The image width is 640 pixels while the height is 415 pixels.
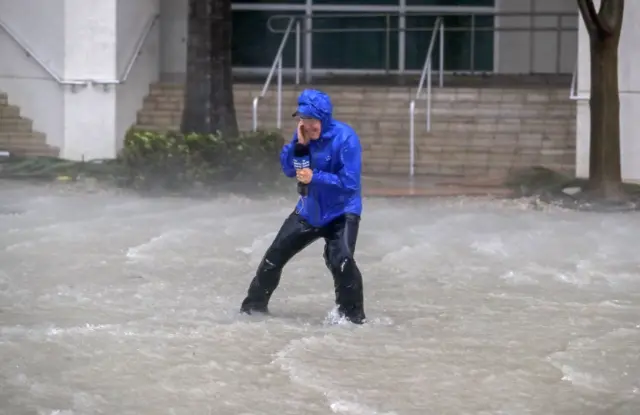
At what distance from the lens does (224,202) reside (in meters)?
12.8

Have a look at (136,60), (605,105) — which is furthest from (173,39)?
(605,105)

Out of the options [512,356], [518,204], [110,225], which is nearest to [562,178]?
[518,204]

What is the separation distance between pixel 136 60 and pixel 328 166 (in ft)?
33.0

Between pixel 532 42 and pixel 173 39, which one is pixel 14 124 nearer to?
pixel 173 39

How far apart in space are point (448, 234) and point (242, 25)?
995 cm

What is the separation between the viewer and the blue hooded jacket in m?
6.98

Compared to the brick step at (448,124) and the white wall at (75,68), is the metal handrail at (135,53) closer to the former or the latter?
the white wall at (75,68)

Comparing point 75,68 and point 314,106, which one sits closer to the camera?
point 314,106

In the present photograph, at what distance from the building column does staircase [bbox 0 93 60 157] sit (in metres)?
0.54

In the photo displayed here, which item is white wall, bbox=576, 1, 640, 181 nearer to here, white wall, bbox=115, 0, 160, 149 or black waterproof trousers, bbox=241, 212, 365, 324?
white wall, bbox=115, 0, 160, 149

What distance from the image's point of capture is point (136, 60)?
54.7 feet

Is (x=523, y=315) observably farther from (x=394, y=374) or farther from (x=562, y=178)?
(x=562, y=178)

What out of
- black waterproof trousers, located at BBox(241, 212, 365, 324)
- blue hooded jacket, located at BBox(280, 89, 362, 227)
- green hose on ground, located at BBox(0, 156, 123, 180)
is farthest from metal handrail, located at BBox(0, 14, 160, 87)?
blue hooded jacket, located at BBox(280, 89, 362, 227)

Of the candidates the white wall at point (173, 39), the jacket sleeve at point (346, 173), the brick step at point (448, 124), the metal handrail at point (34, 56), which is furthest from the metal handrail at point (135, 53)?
the jacket sleeve at point (346, 173)
